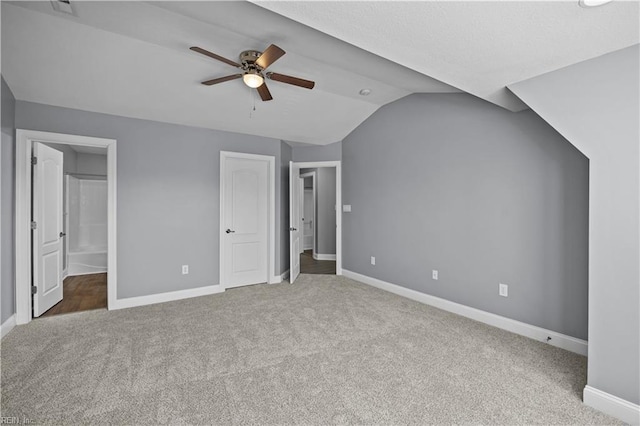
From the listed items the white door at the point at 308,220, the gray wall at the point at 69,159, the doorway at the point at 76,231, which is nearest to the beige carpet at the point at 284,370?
the doorway at the point at 76,231

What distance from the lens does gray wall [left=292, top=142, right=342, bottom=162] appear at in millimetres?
5402

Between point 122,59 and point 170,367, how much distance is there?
8.97ft

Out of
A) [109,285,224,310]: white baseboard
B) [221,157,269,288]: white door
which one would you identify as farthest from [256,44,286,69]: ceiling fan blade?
[109,285,224,310]: white baseboard

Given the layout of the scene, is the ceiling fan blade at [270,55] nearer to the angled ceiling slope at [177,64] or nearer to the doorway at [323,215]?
the angled ceiling slope at [177,64]

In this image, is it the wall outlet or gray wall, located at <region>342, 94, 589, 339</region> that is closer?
gray wall, located at <region>342, 94, 589, 339</region>

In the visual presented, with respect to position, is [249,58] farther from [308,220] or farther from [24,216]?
[308,220]

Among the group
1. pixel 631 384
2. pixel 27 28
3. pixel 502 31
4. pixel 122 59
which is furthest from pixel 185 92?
pixel 631 384

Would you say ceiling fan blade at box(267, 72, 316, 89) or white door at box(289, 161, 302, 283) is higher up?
ceiling fan blade at box(267, 72, 316, 89)

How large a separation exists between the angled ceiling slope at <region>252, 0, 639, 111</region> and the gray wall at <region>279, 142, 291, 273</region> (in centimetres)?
336

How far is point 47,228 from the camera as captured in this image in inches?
144

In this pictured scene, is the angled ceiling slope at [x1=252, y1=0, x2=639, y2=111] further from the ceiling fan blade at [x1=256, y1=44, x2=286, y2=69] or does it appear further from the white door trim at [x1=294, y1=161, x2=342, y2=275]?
the white door trim at [x1=294, y1=161, x2=342, y2=275]

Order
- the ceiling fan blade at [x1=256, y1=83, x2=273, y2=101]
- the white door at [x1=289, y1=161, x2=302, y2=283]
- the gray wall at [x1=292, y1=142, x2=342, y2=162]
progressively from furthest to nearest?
1. the gray wall at [x1=292, y1=142, x2=342, y2=162]
2. the white door at [x1=289, y1=161, x2=302, y2=283]
3. the ceiling fan blade at [x1=256, y1=83, x2=273, y2=101]

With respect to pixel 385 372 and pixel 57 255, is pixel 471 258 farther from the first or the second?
pixel 57 255

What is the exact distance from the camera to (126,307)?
12.4ft
